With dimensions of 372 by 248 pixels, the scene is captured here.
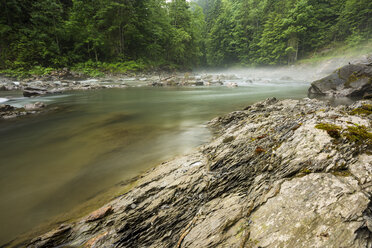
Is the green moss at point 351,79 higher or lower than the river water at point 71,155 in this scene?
higher

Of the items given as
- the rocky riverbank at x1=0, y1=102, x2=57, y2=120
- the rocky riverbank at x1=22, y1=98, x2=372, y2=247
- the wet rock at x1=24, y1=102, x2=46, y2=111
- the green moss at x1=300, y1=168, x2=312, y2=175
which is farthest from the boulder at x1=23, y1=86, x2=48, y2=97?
the green moss at x1=300, y1=168, x2=312, y2=175

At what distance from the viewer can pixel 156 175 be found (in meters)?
2.92

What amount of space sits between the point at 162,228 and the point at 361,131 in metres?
2.76

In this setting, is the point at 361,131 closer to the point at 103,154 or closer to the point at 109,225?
the point at 109,225

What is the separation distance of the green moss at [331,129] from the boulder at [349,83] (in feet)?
31.6

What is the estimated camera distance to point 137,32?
35.0 meters

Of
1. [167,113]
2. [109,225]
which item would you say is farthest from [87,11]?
[109,225]

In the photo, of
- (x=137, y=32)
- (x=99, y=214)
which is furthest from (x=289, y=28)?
(x=99, y=214)

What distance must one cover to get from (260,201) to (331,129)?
1.49 m

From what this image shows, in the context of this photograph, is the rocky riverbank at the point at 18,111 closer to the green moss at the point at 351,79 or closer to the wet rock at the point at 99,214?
the wet rock at the point at 99,214

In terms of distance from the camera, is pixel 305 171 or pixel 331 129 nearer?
pixel 305 171

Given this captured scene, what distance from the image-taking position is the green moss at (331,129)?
2.19 meters

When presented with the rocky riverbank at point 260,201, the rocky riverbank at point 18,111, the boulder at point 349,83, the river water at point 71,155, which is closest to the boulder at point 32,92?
the rocky riverbank at point 18,111

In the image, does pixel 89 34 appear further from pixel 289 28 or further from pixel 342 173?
pixel 342 173
